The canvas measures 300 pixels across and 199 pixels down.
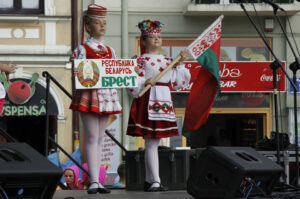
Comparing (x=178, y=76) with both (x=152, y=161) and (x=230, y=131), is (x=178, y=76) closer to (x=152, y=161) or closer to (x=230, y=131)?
(x=152, y=161)

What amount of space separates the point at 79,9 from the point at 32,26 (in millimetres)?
955

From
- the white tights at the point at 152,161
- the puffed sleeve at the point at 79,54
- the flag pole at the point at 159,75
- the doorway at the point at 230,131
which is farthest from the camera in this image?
the doorway at the point at 230,131

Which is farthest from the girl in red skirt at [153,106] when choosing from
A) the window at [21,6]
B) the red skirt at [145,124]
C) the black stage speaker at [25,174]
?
the window at [21,6]

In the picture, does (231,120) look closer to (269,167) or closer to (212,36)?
(212,36)

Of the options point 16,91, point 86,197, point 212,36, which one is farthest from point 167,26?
point 86,197

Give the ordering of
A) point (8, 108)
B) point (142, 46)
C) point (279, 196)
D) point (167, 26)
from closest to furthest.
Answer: point (279, 196), point (142, 46), point (8, 108), point (167, 26)

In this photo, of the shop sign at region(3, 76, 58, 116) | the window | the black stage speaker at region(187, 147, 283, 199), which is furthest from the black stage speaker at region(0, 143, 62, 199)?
the window

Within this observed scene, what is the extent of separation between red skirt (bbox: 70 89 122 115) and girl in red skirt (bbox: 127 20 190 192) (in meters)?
0.43

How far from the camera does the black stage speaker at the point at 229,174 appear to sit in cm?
492

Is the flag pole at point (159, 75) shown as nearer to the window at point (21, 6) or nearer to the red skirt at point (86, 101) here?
the red skirt at point (86, 101)

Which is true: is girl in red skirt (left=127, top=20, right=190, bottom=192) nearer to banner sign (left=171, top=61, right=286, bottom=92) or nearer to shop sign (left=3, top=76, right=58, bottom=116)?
shop sign (left=3, top=76, right=58, bottom=116)

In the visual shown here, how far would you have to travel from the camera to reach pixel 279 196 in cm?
528

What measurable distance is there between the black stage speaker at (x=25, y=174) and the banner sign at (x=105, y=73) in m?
1.38

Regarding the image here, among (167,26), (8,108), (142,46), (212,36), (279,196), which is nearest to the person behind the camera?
(279,196)
